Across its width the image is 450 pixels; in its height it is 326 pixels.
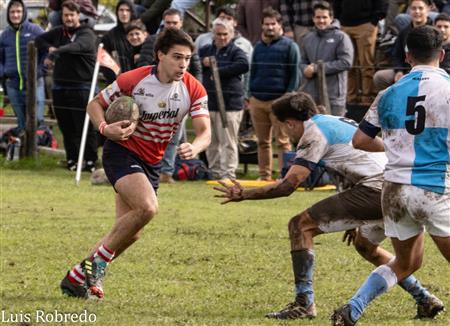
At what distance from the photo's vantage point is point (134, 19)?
17672 millimetres

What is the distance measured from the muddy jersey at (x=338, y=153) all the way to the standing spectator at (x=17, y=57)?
10626 millimetres

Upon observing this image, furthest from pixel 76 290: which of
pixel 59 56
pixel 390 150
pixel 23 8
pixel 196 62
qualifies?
pixel 23 8

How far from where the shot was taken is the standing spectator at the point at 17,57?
18.7 m

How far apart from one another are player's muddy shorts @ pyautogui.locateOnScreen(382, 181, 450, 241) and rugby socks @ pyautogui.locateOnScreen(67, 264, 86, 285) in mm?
2495

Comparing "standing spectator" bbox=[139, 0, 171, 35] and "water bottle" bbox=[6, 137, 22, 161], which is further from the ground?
"standing spectator" bbox=[139, 0, 171, 35]

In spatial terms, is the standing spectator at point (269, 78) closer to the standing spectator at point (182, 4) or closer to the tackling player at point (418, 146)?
the standing spectator at point (182, 4)

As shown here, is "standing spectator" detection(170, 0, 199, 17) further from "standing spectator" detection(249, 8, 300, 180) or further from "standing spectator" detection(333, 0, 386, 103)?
"standing spectator" detection(333, 0, 386, 103)

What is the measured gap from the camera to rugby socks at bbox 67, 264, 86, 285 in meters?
8.98

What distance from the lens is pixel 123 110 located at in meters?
8.85

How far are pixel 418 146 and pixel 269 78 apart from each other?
9400 mm

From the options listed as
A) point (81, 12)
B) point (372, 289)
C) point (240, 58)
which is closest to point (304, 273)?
point (372, 289)

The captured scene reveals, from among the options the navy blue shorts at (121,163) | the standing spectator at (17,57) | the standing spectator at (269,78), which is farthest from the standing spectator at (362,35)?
the navy blue shorts at (121,163)

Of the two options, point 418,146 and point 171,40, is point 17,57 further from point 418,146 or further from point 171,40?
point 418,146

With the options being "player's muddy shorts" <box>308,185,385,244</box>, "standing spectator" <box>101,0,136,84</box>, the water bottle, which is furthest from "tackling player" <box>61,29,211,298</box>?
the water bottle
